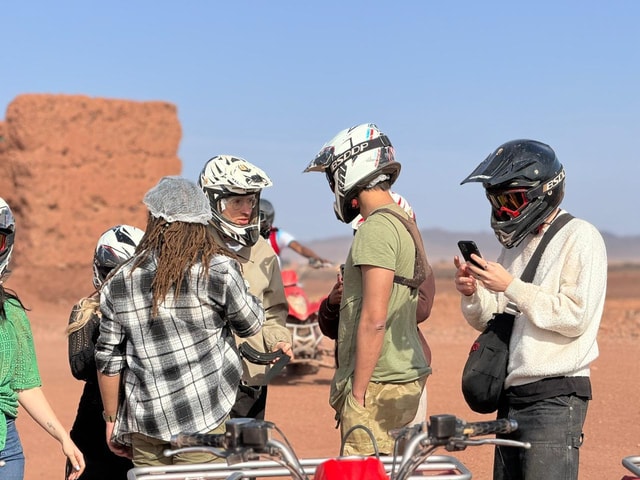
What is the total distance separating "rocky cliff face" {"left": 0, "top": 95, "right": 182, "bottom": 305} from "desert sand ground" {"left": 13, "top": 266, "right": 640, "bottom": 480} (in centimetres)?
736

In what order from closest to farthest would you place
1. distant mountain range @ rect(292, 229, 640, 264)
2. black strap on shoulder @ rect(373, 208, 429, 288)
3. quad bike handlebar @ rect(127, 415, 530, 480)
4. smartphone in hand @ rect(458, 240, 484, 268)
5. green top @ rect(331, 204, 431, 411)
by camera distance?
quad bike handlebar @ rect(127, 415, 530, 480)
smartphone in hand @ rect(458, 240, 484, 268)
green top @ rect(331, 204, 431, 411)
black strap on shoulder @ rect(373, 208, 429, 288)
distant mountain range @ rect(292, 229, 640, 264)

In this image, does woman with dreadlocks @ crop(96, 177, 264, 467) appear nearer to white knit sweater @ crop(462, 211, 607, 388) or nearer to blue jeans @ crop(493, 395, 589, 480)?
white knit sweater @ crop(462, 211, 607, 388)

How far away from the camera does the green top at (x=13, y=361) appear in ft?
14.8

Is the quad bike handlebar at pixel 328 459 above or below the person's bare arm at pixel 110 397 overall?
above

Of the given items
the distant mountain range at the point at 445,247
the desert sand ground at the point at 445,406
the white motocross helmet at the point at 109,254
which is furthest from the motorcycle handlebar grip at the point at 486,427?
the distant mountain range at the point at 445,247

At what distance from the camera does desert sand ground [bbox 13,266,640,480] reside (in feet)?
28.1

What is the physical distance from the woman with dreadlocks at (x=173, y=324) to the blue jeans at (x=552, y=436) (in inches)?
49.9

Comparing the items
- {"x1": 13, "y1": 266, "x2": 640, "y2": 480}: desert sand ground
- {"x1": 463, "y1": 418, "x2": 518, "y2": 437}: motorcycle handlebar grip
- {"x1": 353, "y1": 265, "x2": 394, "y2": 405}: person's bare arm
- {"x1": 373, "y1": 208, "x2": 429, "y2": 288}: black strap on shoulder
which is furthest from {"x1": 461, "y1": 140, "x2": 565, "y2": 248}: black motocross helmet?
{"x1": 13, "y1": 266, "x2": 640, "y2": 480}: desert sand ground

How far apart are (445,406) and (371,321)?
6.71m

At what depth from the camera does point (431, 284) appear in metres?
5.62

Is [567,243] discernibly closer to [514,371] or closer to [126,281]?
[514,371]

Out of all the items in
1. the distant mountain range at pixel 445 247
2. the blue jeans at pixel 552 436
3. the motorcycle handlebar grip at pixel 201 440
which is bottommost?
the distant mountain range at pixel 445 247

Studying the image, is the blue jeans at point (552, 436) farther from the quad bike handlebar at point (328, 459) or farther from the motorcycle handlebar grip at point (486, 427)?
the motorcycle handlebar grip at point (486, 427)

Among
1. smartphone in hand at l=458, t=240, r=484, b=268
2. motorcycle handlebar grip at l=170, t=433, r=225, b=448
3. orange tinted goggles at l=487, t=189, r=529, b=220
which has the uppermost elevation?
orange tinted goggles at l=487, t=189, r=529, b=220
